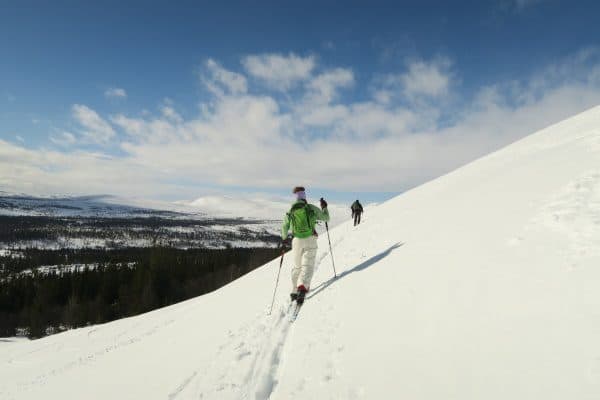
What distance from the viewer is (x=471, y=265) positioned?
249 inches

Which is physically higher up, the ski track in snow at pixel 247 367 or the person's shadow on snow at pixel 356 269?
the person's shadow on snow at pixel 356 269

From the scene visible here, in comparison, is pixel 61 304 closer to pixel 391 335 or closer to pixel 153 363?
pixel 153 363

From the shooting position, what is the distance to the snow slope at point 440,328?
364cm

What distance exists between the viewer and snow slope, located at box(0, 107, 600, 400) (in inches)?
143

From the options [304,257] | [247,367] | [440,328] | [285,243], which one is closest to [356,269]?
[304,257]

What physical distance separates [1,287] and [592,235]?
4104 inches

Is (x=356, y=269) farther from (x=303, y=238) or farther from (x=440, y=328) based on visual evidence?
(x=440, y=328)

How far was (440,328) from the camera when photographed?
15.7 feet

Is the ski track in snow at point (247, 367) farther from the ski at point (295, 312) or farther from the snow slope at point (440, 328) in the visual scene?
the ski at point (295, 312)

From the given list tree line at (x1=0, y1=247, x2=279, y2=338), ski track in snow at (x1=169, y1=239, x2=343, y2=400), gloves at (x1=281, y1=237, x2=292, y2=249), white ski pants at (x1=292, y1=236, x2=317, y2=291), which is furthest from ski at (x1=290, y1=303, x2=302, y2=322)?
tree line at (x1=0, y1=247, x2=279, y2=338)

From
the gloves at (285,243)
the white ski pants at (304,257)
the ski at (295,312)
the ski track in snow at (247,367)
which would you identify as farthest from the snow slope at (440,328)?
the gloves at (285,243)

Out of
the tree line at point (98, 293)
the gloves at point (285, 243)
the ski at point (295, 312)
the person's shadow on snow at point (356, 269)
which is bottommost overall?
the tree line at point (98, 293)

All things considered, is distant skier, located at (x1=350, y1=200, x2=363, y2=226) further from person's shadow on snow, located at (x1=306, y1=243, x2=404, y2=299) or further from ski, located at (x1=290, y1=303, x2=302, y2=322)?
ski, located at (x1=290, y1=303, x2=302, y2=322)

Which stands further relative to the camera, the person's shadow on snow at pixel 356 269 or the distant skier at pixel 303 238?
the person's shadow on snow at pixel 356 269
